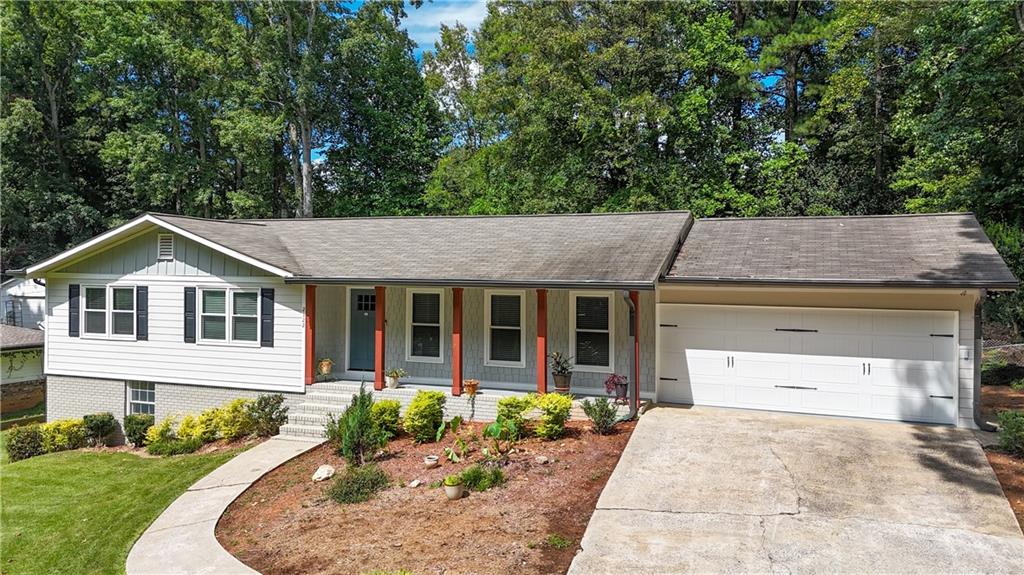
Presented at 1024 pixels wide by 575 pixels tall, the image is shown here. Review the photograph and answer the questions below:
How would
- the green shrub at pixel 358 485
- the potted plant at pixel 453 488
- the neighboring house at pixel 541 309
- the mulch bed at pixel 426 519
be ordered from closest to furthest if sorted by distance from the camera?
the mulch bed at pixel 426 519 → the potted plant at pixel 453 488 → the green shrub at pixel 358 485 → the neighboring house at pixel 541 309

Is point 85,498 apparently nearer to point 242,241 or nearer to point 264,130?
point 242,241

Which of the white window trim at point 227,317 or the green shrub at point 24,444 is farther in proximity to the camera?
the white window trim at point 227,317

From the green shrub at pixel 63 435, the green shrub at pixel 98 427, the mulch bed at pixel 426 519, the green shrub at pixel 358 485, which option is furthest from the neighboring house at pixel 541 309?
the green shrub at pixel 358 485

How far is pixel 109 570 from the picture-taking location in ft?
20.1

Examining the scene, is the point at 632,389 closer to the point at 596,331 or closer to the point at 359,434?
the point at 596,331

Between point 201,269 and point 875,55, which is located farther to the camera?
point 875,55

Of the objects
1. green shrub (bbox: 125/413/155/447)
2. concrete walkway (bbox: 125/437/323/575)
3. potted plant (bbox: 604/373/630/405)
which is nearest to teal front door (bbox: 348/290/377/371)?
concrete walkway (bbox: 125/437/323/575)

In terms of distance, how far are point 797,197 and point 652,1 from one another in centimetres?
917

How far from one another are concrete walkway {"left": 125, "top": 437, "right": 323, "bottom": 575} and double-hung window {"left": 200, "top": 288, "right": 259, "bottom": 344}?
3.37m

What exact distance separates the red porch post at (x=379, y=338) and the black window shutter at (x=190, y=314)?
14.0 feet

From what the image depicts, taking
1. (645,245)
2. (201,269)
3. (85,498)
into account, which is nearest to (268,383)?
(201,269)

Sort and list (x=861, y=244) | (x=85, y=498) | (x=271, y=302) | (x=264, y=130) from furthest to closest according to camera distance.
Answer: (x=264, y=130), (x=271, y=302), (x=861, y=244), (x=85, y=498)

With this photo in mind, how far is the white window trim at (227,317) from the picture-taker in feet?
40.4

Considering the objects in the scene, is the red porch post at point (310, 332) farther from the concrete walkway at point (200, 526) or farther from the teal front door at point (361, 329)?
the concrete walkway at point (200, 526)
